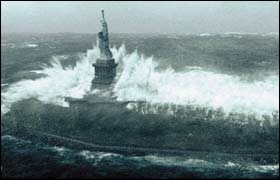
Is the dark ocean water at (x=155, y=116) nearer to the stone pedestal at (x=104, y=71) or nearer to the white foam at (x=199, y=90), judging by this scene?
the white foam at (x=199, y=90)

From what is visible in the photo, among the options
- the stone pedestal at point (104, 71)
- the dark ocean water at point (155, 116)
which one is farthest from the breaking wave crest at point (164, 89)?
the stone pedestal at point (104, 71)

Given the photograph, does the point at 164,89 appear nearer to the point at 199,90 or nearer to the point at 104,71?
the point at 199,90

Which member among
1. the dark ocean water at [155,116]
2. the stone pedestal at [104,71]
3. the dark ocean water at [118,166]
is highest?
the stone pedestal at [104,71]

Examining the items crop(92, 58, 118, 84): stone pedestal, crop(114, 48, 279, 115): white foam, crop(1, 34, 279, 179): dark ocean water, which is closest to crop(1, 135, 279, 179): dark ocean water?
crop(1, 34, 279, 179): dark ocean water

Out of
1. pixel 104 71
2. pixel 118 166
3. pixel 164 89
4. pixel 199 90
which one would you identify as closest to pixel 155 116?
pixel 118 166

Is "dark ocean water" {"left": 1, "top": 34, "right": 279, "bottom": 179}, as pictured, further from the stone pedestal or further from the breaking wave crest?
the stone pedestal
